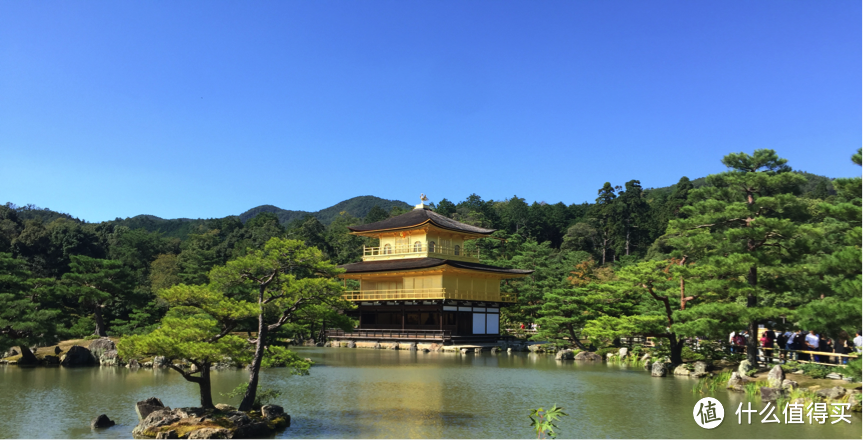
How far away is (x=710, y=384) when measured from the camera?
17.6 metres

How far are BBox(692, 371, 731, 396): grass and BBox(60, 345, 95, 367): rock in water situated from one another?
21481 mm

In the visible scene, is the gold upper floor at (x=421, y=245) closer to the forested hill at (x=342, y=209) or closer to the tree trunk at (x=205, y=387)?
the tree trunk at (x=205, y=387)

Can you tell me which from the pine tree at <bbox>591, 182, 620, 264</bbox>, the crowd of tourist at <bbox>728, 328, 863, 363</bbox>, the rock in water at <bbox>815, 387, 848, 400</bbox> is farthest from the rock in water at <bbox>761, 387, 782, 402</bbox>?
the pine tree at <bbox>591, 182, 620, 264</bbox>

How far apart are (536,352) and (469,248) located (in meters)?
25.1

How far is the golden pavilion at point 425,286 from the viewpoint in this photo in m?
35.0

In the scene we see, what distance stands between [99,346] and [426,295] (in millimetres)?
16458

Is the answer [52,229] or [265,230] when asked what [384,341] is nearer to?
[52,229]

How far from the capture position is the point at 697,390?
54.8 feet

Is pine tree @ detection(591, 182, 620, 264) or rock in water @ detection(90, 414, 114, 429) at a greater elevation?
pine tree @ detection(591, 182, 620, 264)

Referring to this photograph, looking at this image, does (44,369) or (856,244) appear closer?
(856,244)

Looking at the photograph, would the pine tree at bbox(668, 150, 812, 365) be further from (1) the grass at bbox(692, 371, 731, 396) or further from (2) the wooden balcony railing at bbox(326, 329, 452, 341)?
(2) the wooden balcony railing at bbox(326, 329, 452, 341)

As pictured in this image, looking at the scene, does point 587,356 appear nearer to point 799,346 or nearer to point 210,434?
point 799,346

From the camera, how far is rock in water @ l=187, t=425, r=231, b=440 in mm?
10281

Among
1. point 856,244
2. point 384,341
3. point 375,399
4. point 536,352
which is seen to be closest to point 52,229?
point 384,341
